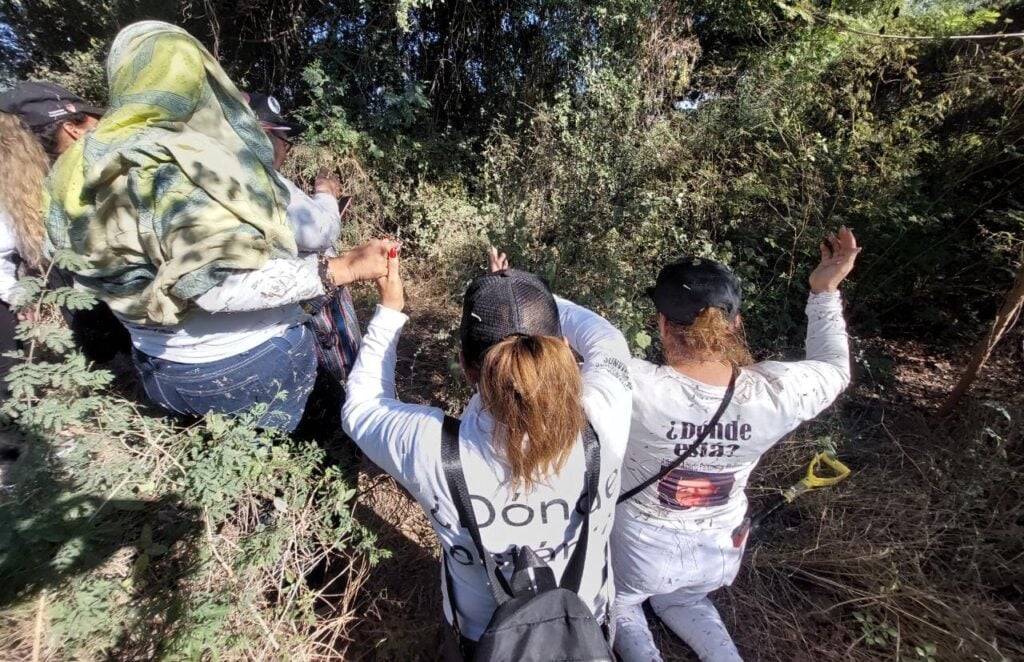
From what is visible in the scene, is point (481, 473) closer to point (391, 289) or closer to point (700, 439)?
point (391, 289)

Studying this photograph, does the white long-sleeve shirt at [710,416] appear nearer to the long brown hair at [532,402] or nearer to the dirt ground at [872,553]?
the long brown hair at [532,402]

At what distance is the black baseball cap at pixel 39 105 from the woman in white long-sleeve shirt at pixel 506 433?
5.22 ft

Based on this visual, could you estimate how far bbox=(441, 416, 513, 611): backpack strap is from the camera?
115cm

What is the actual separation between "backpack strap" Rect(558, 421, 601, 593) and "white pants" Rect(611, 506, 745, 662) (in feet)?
2.21

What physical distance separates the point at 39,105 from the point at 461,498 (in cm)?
221

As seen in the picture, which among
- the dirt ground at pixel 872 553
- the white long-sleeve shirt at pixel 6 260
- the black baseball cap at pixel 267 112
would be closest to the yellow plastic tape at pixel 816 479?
the dirt ground at pixel 872 553

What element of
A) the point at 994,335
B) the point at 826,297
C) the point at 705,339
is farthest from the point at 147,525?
the point at 994,335

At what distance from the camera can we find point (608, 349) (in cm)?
151

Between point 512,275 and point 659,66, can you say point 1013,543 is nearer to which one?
point 512,275

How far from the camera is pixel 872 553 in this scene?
7.38 ft

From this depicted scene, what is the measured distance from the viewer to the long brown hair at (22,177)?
161 centimetres

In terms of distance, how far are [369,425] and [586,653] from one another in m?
0.78

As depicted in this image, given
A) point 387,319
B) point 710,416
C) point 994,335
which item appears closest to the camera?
point 387,319

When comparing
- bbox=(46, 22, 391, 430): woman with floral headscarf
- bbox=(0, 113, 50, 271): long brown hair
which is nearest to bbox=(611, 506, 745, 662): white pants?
bbox=(46, 22, 391, 430): woman with floral headscarf
